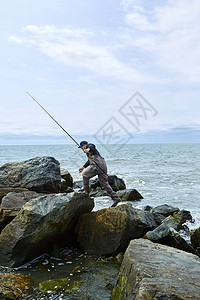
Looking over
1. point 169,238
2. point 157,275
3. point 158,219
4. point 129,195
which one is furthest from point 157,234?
point 129,195

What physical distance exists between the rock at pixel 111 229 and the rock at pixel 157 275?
3.28 feet

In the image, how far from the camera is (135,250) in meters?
3.60

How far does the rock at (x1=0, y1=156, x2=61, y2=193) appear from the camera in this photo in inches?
335

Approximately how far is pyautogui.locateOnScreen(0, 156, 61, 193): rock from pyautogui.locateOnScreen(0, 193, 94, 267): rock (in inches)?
140

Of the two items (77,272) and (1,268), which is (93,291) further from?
(1,268)

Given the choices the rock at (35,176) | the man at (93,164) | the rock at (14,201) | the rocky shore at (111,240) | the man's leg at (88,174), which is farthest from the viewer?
the rock at (35,176)

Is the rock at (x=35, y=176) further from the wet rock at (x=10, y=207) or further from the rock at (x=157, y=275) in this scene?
the rock at (x=157, y=275)

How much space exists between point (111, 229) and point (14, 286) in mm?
1958

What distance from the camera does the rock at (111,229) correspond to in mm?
4898

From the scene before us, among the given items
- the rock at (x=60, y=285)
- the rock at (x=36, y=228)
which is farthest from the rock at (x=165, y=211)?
the rock at (x=60, y=285)

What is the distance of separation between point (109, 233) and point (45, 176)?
422cm

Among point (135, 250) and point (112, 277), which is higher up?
point (135, 250)

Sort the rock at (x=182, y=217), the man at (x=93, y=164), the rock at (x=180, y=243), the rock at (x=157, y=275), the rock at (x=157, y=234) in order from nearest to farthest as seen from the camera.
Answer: the rock at (x=157, y=275) < the rock at (x=180, y=243) < the rock at (x=157, y=234) < the rock at (x=182, y=217) < the man at (x=93, y=164)

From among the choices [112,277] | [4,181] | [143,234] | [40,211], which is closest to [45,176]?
[4,181]
